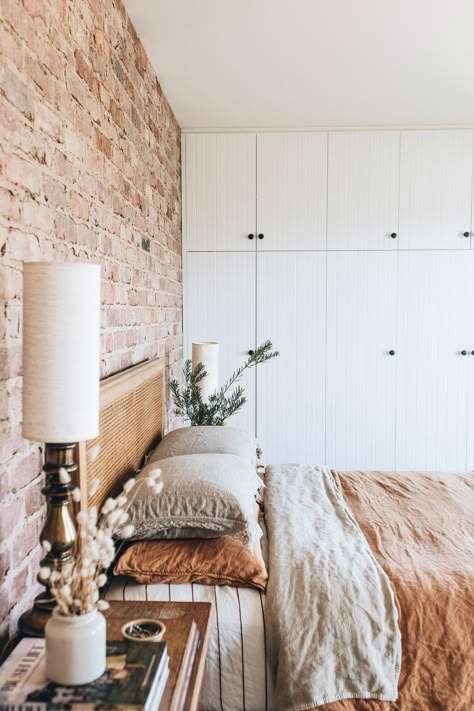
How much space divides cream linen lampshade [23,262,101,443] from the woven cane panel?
14.7 inches

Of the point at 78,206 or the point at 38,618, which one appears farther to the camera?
the point at 78,206

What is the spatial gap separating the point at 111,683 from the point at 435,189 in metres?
3.59

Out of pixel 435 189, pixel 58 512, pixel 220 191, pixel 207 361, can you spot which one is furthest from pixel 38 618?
pixel 435 189

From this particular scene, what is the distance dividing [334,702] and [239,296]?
277 cm

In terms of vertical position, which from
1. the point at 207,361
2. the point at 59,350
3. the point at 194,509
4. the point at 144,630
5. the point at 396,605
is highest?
the point at 59,350

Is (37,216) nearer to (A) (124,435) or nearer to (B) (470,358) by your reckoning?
(A) (124,435)

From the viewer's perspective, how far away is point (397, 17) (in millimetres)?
2367

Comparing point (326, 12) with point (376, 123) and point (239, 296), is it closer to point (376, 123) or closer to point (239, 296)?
point (376, 123)

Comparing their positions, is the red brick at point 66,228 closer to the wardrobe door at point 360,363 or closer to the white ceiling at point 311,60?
the white ceiling at point 311,60

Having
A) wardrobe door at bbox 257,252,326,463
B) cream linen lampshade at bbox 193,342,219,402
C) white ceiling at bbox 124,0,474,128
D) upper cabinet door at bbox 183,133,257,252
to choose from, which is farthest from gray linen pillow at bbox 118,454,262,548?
upper cabinet door at bbox 183,133,257,252

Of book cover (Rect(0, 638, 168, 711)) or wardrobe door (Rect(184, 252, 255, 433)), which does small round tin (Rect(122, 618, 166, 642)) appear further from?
wardrobe door (Rect(184, 252, 255, 433))

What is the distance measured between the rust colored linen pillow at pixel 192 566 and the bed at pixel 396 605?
3 cm

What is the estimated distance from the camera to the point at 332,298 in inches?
154

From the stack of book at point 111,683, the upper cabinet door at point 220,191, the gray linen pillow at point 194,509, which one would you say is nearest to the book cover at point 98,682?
the stack of book at point 111,683
